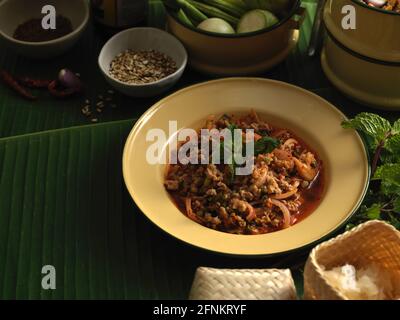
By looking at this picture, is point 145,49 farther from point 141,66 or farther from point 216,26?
point 216,26

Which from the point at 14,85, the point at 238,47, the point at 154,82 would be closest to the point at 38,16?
the point at 14,85

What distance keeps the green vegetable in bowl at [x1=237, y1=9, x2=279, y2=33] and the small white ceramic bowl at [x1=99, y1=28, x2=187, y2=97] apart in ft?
0.84

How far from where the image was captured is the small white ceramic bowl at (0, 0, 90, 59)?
2.41 metres

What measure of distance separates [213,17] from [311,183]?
2.78 ft

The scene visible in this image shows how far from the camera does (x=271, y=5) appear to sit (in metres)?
2.45

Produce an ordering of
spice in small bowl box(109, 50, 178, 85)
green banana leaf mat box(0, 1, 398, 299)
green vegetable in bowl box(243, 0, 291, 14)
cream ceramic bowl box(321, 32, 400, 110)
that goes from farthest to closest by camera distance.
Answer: green vegetable in bowl box(243, 0, 291, 14) → spice in small bowl box(109, 50, 178, 85) → cream ceramic bowl box(321, 32, 400, 110) → green banana leaf mat box(0, 1, 398, 299)

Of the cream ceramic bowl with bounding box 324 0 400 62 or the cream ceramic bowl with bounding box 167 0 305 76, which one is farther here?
the cream ceramic bowl with bounding box 167 0 305 76

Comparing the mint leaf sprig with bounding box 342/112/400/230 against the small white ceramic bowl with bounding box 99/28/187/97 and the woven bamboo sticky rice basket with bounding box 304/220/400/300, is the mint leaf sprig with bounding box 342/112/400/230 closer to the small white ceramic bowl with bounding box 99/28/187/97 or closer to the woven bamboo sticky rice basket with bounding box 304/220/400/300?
the woven bamboo sticky rice basket with bounding box 304/220/400/300

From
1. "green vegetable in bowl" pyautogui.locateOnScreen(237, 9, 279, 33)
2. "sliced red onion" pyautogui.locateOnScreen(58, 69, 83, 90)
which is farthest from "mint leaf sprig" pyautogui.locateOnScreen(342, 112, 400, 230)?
"sliced red onion" pyautogui.locateOnScreen(58, 69, 83, 90)

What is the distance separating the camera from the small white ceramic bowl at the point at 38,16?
7.89 feet

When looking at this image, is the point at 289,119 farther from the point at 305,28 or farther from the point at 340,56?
the point at 305,28

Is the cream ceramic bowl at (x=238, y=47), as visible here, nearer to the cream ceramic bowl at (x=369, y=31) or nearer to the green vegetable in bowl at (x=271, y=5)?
the green vegetable in bowl at (x=271, y=5)

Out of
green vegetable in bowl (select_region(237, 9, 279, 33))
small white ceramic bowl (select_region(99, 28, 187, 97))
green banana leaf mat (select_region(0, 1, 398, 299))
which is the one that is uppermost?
green vegetable in bowl (select_region(237, 9, 279, 33))

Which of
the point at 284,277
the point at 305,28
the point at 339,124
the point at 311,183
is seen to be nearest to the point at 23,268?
the point at 284,277
